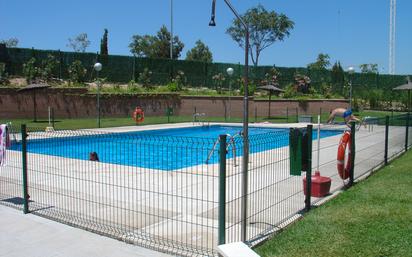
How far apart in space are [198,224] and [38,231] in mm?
2163

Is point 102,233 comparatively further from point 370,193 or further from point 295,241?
point 370,193

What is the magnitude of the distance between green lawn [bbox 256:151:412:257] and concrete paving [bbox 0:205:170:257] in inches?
64.2

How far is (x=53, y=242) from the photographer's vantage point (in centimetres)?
543

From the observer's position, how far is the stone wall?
27.0m

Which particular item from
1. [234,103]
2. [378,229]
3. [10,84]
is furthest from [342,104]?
[378,229]

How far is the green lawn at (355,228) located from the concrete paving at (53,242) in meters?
1.63

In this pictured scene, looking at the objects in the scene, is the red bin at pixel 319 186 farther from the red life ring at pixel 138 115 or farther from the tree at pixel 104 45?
the tree at pixel 104 45

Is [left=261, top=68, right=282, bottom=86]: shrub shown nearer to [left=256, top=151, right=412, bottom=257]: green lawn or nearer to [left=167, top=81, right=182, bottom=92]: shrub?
[left=167, top=81, right=182, bottom=92]: shrub

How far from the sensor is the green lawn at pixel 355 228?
496 cm

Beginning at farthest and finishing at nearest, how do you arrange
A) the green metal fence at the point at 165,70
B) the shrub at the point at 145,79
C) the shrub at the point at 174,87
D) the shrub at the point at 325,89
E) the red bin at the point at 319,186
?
1. the shrub at the point at 325,89
2. the shrub at the point at 145,79
3. the shrub at the point at 174,87
4. the green metal fence at the point at 165,70
5. the red bin at the point at 319,186

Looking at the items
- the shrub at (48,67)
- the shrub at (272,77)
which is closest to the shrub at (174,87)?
the shrub at (48,67)

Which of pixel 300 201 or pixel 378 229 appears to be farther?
pixel 300 201

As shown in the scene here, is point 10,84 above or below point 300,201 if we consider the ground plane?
above

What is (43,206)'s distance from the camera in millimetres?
7141
